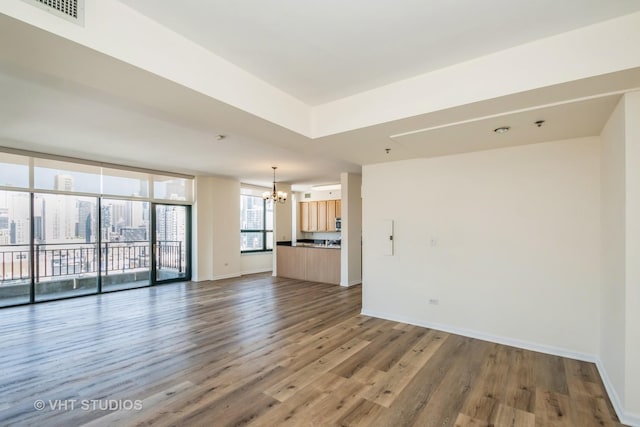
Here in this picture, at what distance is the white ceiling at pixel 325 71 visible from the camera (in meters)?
1.92

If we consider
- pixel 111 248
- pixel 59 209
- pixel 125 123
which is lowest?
pixel 111 248

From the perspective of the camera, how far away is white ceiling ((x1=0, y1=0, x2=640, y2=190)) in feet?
6.29

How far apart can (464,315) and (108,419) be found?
394cm

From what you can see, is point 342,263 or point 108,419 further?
point 342,263

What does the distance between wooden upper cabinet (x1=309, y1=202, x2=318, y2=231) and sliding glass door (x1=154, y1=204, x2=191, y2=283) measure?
3.84 metres

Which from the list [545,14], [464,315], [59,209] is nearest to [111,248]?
[59,209]

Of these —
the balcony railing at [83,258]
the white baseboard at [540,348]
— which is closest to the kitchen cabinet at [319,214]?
the balcony railing at [83,258]

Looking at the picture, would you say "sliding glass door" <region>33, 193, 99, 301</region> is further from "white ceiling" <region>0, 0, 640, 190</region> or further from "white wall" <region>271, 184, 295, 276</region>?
"white wall" <region>271, 184, 295, 276</region>

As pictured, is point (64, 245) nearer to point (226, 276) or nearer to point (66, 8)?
point (226, 276)

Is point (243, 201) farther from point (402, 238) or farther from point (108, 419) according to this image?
point (108, 419)

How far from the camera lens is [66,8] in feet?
5.45

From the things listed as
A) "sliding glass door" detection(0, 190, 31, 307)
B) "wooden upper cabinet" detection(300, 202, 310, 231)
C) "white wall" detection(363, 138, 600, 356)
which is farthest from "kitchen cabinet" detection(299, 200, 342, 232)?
"sliding glass door" detection(0, 190, 31, 307)

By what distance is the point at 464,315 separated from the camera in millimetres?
4141

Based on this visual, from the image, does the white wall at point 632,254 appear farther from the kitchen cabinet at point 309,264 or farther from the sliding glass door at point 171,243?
the sliding glass door at point 171,243
